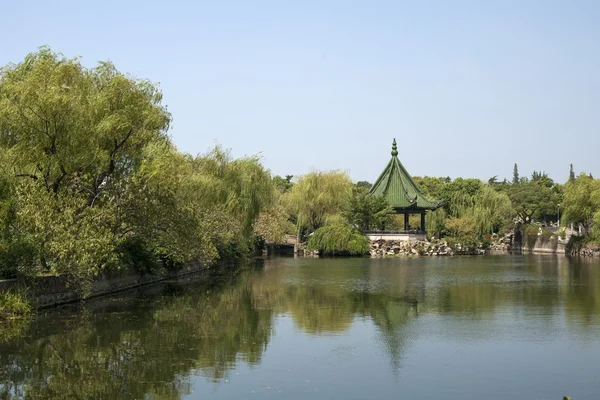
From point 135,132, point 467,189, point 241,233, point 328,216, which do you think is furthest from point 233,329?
point 467,189

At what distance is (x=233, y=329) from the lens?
1823cm

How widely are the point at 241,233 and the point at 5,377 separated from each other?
2771cm

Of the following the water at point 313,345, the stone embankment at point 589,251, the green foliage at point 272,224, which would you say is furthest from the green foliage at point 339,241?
the water at point 313,345

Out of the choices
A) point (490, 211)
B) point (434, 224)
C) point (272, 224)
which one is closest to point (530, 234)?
point (490, 211)

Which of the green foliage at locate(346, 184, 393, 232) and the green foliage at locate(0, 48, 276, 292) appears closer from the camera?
the green foliage at locate(0, 48, 276, 292)

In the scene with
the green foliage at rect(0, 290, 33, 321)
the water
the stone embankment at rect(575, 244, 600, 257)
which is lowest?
the water

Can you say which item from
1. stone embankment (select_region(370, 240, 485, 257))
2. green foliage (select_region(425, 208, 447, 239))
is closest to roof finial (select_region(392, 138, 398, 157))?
green foliage (select_region(425, 208, 447, 239))

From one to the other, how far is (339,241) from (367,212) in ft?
12.2

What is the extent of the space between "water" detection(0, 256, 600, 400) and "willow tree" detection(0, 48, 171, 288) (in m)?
2.04

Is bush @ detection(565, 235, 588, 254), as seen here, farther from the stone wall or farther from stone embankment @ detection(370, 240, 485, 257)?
the stone wall

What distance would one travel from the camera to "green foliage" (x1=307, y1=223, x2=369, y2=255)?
182 feet

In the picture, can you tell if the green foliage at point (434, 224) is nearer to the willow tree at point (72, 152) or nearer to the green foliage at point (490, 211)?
the green foliage at point (490, 211)

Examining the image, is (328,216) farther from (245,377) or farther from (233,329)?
(245,377)

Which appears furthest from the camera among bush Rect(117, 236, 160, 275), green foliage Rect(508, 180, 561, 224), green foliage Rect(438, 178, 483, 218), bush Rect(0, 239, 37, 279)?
green foliage Rect(508, 180, 561, 224)
